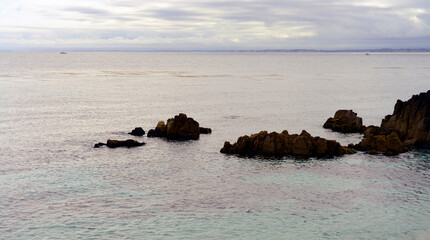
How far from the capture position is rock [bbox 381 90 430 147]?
68.2 metres

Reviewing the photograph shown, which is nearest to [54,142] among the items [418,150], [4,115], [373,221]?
[4,115]

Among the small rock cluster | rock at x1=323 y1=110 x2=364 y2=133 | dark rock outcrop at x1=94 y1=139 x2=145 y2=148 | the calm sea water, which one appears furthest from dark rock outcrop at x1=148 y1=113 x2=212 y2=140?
rock at x1=323 y1=110 x2=364 y2=133

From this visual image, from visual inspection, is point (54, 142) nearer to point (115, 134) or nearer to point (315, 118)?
point (115, 134)

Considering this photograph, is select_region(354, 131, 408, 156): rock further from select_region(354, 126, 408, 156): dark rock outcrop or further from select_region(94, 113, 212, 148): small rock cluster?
select_region(94, 113, 212, 148): small rock cluster

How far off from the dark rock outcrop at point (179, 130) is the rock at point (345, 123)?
24.4 metres

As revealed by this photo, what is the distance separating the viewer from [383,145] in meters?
64.6

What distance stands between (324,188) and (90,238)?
25.0 metres

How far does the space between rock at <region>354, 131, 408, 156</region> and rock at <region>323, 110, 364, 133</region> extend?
1203 cm

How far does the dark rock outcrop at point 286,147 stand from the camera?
62.2 m

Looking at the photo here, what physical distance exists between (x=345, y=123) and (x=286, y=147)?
72.4ft

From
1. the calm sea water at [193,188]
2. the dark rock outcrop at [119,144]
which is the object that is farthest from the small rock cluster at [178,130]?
the dark rock outcrop at [119,144]

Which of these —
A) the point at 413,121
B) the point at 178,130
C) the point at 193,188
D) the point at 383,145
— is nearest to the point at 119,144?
the point at 178,130

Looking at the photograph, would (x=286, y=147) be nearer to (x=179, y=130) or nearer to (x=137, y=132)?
(x=179, y=130)

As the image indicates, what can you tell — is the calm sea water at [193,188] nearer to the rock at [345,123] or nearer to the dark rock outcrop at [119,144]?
the dark rock outcrop at [119,144]
